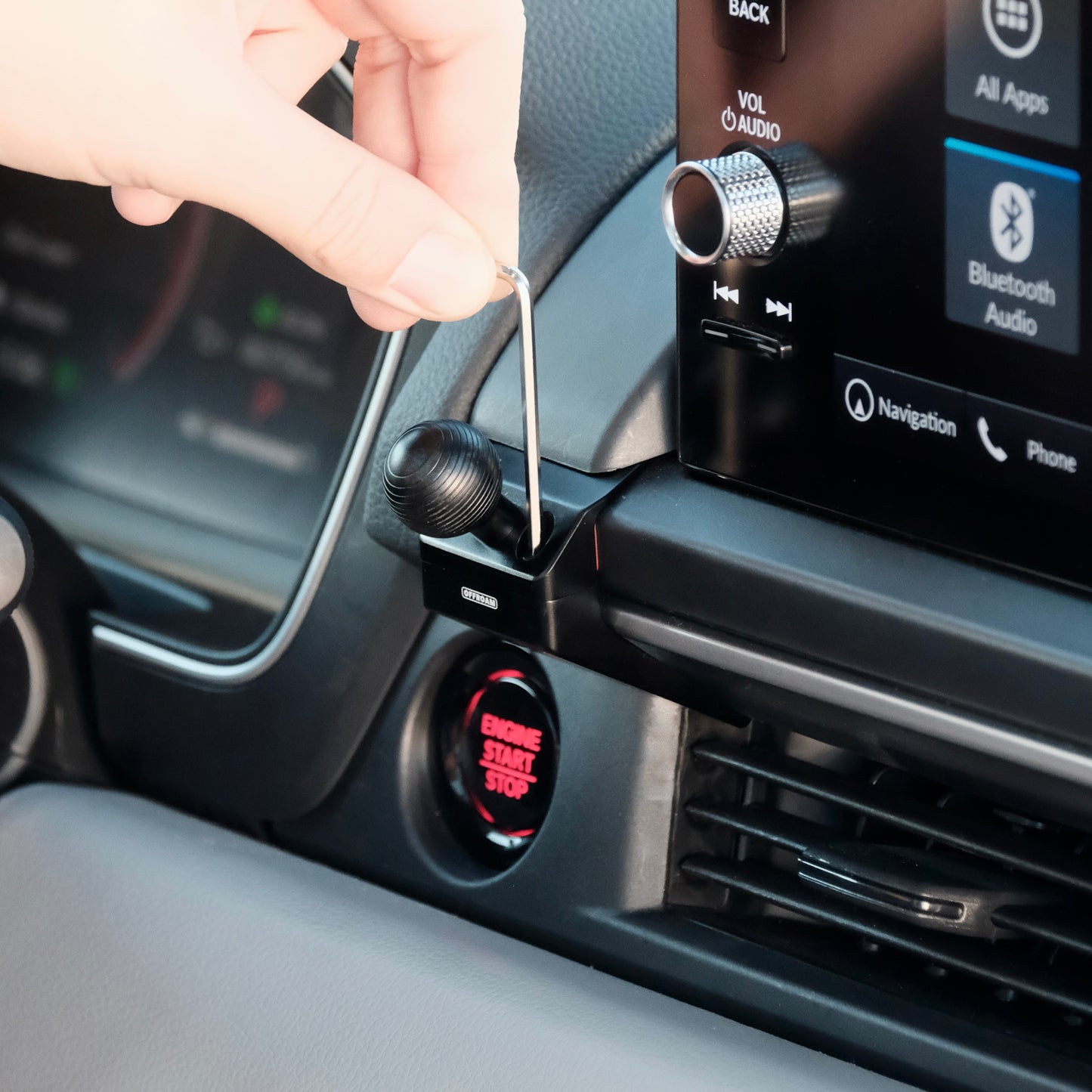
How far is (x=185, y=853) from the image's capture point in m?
0.82

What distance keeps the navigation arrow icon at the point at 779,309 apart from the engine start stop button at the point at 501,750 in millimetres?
249

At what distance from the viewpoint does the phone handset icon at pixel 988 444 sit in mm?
554

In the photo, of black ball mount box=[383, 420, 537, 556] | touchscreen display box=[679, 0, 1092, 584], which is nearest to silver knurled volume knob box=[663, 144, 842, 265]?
touchscreen display box=[679, 0, 1092, 584]

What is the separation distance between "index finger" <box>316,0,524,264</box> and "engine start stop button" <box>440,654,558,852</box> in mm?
258

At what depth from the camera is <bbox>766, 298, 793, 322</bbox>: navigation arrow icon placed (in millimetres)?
604

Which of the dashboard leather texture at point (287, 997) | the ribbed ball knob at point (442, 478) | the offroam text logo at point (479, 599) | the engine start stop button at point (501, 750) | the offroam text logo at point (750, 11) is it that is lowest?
the dashboard leather texture at point (287, 997)

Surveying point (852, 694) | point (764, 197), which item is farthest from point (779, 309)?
point (852, 694)

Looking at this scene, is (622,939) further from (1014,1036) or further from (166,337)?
(166,337)

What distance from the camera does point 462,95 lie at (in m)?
0.58

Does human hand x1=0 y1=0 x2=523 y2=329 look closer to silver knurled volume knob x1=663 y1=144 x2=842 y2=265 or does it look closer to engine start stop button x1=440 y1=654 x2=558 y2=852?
silver knurled volume knob x1=663 y1=144 x2=842 y2=265

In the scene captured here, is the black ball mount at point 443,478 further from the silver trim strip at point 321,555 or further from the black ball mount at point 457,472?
the silver trim strip at point 321,555

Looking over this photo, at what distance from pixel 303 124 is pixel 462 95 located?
0.38 ft

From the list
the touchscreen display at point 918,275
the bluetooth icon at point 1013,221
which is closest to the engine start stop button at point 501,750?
the touchscreen display at point 918,275

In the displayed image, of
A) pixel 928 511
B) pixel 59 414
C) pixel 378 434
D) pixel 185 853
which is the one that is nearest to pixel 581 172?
pixel 378 434
